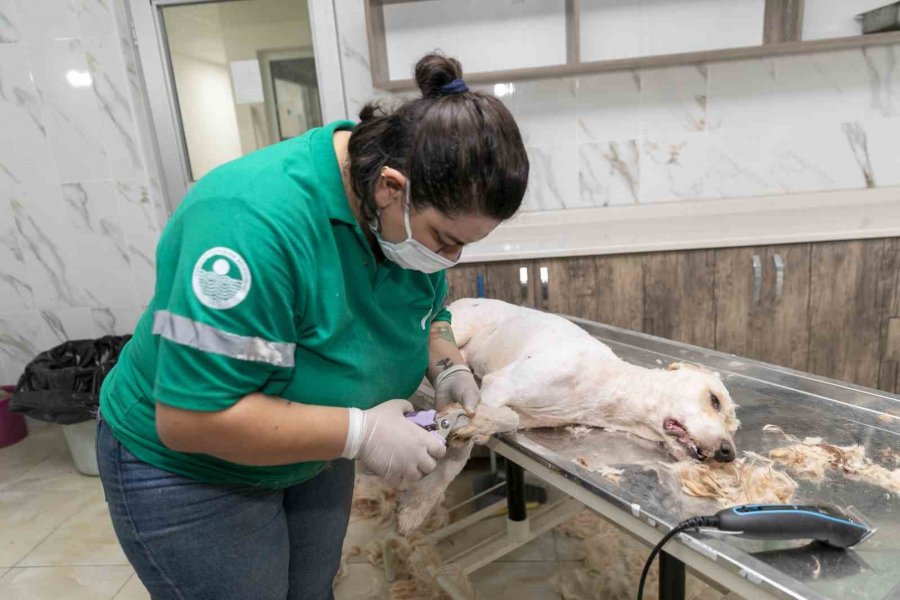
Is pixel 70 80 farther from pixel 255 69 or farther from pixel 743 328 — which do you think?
pixel 743 328

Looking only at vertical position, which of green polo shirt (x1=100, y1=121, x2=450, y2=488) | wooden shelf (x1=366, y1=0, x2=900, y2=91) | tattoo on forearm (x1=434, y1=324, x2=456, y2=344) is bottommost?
tattoo on forearm (x1=434, y1=324, x2=456, y2=344)

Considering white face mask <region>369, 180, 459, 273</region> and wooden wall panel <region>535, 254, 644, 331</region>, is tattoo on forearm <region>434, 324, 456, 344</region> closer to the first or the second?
white face mask <region>369, 180, 459, 273</region>

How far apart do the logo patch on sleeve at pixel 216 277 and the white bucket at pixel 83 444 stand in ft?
7.33

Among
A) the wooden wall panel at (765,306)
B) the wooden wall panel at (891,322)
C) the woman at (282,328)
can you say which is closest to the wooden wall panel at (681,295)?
the wooden wall panel at (765,306)

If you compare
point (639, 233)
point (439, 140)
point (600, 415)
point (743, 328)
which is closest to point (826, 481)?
point (600, 415)

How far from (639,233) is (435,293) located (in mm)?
1609

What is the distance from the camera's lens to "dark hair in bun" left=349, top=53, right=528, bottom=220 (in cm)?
81

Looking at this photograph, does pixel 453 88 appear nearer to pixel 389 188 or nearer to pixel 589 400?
pixel 389 188

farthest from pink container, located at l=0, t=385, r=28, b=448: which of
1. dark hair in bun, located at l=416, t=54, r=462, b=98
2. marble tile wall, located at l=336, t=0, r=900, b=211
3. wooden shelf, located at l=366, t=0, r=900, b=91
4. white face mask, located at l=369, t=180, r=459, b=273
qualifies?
dark hair in bun, located at l=416, t=54, r=462, b=98

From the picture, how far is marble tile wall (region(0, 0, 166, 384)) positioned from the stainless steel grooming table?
258 cm

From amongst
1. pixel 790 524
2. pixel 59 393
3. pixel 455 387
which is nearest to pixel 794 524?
pixel 790 524

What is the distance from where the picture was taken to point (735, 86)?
279 centimetres

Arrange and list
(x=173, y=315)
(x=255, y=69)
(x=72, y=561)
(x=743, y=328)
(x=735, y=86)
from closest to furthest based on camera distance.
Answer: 1. (x=173, y=315)
2. (x=72, y=561)
3. (x=743, y=328)
4. (x=735, y=86)
5. (x=255, y=69)

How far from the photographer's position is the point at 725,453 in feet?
3.76
